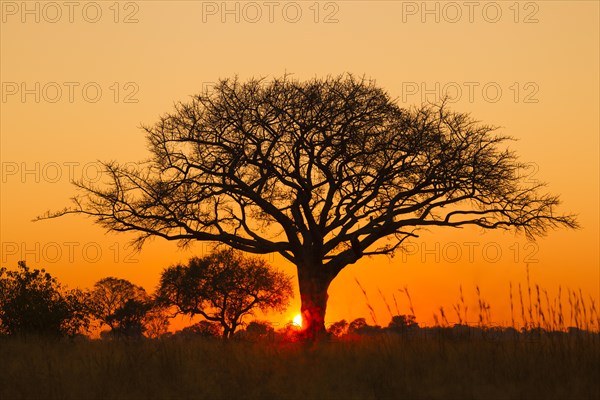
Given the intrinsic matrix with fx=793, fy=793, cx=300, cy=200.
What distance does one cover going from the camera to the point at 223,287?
201ft

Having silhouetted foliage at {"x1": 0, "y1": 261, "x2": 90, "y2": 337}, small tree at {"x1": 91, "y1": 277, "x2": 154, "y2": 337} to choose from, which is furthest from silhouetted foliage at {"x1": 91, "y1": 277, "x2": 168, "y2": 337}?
silhouetted foliage at {"x1": 0, "y1": 261, "x2": 90, "y2": 337}

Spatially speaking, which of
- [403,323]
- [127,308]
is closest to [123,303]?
[127,308]

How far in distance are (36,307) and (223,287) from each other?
30663mm

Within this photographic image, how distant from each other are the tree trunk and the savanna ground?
9327 millimetres

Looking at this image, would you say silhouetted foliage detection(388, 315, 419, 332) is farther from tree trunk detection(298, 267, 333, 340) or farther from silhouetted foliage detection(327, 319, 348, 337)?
tree trunk detection(298, 267, 333, 340)

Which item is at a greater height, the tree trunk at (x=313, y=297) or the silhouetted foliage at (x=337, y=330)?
the tree trunk at (x=313, y=297)

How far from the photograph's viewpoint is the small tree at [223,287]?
6188 centimetres

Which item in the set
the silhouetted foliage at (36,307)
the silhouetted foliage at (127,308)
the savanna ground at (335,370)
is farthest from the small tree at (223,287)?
the savanna ground at (335,370)

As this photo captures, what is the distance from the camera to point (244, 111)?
1142 inches

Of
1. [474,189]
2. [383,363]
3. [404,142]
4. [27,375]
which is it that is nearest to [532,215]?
[474,189]

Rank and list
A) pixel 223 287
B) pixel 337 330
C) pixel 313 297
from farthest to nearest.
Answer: pixel 223 287
pixel 337 330
pixel 313 297

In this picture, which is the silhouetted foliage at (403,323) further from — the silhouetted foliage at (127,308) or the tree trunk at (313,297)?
the silhouetted foliage at (127,308)

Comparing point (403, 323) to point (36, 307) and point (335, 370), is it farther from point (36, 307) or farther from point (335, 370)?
point (36, 307)

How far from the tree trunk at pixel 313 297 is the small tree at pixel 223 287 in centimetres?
3208
